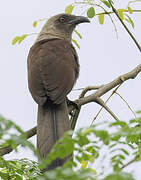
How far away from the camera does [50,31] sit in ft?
19.1

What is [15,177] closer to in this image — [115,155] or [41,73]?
[115,155]

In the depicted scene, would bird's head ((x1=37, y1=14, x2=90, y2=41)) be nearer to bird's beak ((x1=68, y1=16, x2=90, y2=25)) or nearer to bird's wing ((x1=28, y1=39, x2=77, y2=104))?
bird's beak ((x1=68, y1=16, x2=90, y2=25))

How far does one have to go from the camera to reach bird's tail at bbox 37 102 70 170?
336 cm

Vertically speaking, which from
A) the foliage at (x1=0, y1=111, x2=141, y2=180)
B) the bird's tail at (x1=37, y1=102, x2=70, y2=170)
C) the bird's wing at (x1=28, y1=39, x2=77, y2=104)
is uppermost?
the foliage at (x1=0, y1=111, x2=141, y2=180)

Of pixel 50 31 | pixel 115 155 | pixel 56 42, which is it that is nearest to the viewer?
pixel 115 155

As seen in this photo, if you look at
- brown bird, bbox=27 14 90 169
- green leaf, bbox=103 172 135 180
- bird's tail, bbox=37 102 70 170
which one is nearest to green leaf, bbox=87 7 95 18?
brown bird, bbox=27 14 90 169

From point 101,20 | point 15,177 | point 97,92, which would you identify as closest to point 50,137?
point 97,92

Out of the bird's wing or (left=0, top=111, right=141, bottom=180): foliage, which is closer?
(left=0, top=111, right=141, bottom=180): foliage

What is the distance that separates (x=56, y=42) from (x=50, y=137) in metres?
1.65

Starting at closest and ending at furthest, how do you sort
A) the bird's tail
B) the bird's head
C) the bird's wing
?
the bird's tail → the bird's wing → the bird's head

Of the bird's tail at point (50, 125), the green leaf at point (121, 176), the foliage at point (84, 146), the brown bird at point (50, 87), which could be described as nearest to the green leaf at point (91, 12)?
the brown bird at point (50, 87)

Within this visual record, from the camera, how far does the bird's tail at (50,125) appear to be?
3361 millimetres

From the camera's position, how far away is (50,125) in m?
3.58

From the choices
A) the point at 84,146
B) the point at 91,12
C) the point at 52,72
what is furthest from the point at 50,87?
the point at 84,146
